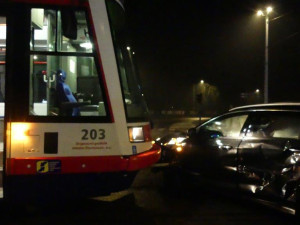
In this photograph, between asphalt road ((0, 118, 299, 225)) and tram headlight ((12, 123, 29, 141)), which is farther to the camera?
asphalt road ((0, 118, 299, 225))

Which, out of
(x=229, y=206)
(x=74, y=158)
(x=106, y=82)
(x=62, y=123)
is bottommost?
(x=229, y=206)

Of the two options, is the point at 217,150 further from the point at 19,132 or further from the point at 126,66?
the point at 19,132

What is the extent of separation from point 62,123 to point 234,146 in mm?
2740

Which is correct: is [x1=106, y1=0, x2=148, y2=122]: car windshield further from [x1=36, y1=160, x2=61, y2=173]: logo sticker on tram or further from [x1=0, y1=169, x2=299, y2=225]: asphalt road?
[x1=0, y1=169, x2=299, y2=225]: asphalt road

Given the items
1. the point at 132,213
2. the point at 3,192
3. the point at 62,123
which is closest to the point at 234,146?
the point at 132,213

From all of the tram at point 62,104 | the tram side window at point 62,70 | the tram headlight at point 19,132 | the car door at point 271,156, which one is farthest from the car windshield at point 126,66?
the car door at point 271,156

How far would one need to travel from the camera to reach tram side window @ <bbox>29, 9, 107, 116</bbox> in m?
5.83

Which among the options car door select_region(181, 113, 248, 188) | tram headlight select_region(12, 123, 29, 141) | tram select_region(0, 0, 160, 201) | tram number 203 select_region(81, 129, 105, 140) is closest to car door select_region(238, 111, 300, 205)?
car door select_region(181, 113, 248, 188)

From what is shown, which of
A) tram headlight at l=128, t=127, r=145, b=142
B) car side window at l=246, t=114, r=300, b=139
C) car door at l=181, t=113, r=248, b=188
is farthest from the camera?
car door at l=181, t=113, r=248, b=188

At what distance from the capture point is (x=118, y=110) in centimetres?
603

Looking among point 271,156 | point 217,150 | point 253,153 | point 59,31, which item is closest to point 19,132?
point 59,31

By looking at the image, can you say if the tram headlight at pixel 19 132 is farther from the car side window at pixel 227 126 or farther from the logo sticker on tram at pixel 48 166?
the car side window at pixel 227 126

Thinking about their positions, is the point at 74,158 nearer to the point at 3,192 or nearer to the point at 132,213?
the point at 3,192

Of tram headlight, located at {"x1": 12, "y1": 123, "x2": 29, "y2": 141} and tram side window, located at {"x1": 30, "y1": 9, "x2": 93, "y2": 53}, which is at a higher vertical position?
tram side window, located at {"x1": 30, "y1": 9, "x2": 93, "y2": 53}
